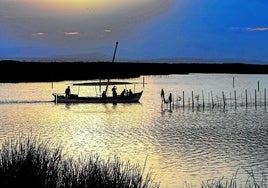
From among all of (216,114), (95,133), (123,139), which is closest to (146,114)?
(216,114)

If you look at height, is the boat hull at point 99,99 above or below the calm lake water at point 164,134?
above

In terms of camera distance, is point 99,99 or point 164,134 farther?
point 99,99

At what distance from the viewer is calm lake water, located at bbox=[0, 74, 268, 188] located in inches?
945

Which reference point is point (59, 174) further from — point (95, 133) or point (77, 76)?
point (77, 76)

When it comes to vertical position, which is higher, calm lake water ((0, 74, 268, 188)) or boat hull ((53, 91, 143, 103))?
boat hull ((53, 91, 143, 103))

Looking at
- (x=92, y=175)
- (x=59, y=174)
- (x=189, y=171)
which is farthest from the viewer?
(x=189, y=171)

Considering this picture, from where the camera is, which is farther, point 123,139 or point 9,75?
point 9,75

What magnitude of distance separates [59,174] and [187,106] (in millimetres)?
51254

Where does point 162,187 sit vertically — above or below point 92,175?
below

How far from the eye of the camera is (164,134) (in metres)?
37.8

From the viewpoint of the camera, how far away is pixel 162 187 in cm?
1977

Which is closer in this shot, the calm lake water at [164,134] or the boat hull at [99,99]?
the calm lake water at [164,134]

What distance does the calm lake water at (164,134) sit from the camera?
945 inches

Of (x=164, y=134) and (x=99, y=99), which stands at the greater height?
(x=99, y=99)
